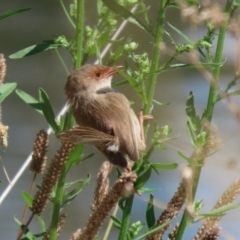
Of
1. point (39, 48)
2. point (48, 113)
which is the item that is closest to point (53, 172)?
point (48, 113)

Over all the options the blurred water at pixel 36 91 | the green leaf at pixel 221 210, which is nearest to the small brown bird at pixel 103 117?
the green leaf at pixel 221 210

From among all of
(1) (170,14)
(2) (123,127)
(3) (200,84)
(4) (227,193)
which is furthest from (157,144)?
(1) (170,14)

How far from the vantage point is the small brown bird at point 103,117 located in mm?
1975

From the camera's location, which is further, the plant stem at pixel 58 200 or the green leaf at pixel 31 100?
the green leaf at pixel 31 100

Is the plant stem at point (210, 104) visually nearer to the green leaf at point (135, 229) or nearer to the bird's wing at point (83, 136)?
the green leaf at point (135, 229)

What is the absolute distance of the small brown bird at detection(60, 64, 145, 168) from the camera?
197 centimetres

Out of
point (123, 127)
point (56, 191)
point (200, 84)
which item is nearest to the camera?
point (56, 191)

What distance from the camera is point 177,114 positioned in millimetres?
4531

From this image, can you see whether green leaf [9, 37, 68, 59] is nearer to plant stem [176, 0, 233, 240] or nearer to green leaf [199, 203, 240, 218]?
plant stem [176, 0, 233, 240]

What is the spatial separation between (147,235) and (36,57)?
3.23 meters

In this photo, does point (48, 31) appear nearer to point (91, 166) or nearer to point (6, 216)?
point (91, 166)

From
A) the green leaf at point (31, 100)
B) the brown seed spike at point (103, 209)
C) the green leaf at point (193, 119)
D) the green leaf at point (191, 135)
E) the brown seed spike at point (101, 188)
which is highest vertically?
the green leaf at point (193, 119)

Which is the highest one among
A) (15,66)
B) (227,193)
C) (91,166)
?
(15,66)

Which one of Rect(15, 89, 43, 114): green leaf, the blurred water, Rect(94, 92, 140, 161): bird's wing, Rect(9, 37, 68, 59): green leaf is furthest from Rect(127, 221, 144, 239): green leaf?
the blurred water
